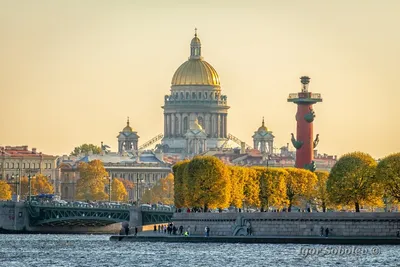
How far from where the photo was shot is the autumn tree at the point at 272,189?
593ft

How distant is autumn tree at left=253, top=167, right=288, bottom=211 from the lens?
18075cm

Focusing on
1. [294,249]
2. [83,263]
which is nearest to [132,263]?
[83,263]

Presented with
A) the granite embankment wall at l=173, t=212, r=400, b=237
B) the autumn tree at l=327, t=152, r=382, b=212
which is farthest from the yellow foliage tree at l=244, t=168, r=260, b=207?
the autumn tree at l=327, t=152, r=382, b=212

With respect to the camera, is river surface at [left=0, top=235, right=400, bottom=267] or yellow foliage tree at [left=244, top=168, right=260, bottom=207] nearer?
river surface at [left=0, top=235, right=400, bottom=267]

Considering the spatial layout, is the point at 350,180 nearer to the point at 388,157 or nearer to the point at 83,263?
the point at 388,157

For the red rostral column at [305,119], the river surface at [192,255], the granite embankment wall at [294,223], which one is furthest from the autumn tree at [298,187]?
the river surface at [192,255]

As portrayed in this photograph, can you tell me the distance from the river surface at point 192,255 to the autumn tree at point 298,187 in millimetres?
21513

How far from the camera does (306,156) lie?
199000 millimetres

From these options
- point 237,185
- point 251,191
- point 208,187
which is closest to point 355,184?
point 208,187

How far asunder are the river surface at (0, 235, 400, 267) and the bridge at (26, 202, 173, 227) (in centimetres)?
2163

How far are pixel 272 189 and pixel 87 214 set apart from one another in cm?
1780

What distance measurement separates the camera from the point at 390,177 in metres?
157

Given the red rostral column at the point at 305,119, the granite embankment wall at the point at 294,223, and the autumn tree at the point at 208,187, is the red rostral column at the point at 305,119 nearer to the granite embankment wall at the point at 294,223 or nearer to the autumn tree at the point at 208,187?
the autumn tree at the point at 208,187

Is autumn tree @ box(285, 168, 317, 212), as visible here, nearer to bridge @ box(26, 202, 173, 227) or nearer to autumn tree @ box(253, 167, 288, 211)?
autumn tree @ box(253, 167, 288, 211)
